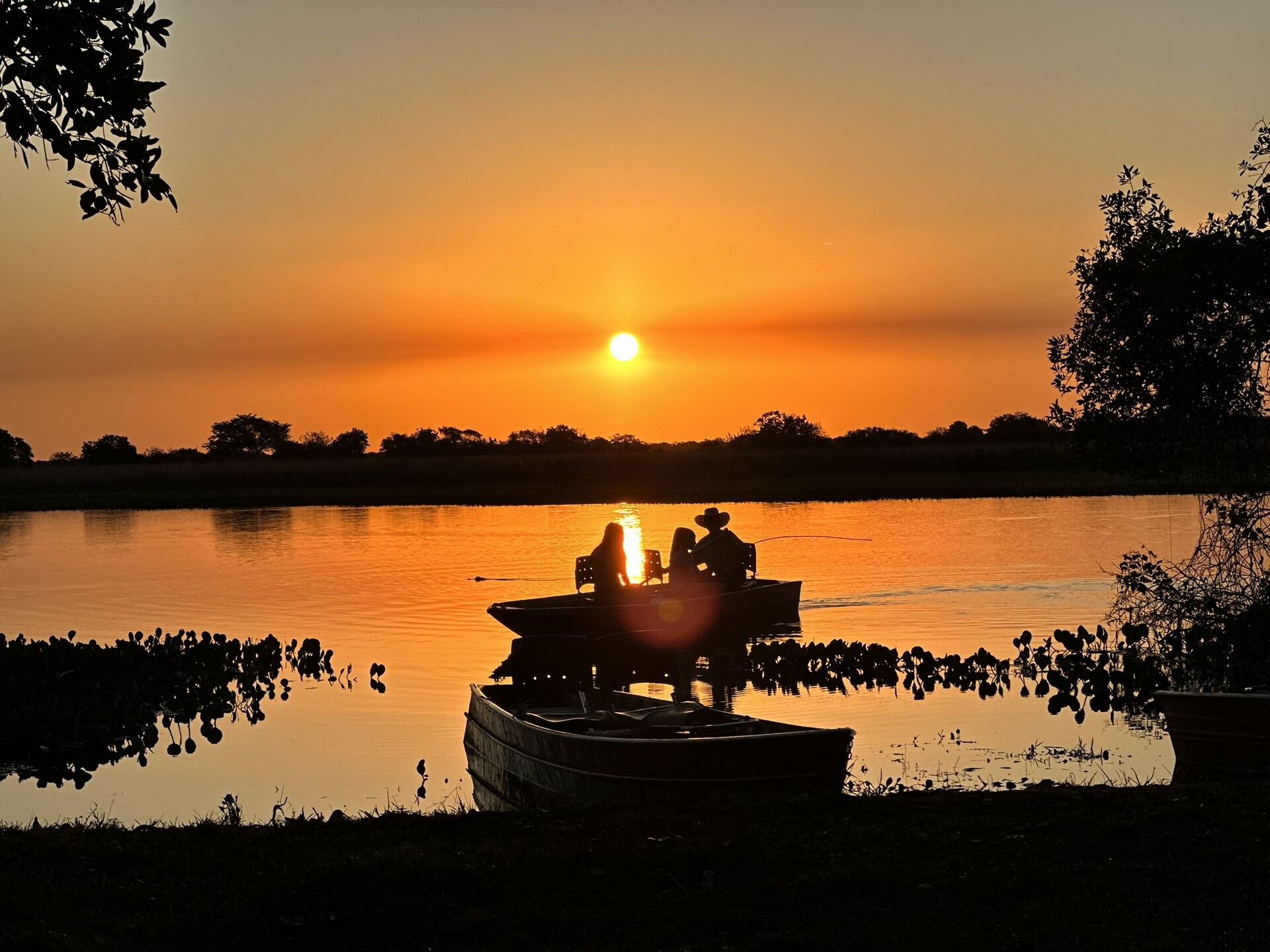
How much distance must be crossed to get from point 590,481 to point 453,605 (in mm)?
74598

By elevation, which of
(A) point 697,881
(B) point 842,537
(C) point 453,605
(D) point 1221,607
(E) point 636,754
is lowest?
(C) point 453,605

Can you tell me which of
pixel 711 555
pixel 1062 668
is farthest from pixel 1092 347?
pixel 711 555

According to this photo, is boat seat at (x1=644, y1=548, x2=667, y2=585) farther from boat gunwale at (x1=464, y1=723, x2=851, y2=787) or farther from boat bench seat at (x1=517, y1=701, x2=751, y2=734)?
boat gunwale at (x1=464, y1=723, x2=851, y2=787)

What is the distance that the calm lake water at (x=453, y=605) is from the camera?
1580cm

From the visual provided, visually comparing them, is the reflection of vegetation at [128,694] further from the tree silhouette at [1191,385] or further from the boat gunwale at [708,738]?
the tree silhouette at [1191,385]

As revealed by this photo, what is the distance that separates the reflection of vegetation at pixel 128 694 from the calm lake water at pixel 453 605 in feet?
1.93

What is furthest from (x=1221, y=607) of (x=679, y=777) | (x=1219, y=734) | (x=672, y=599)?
(x=679, y=777)

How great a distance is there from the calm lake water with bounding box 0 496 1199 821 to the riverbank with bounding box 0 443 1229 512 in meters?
11.8

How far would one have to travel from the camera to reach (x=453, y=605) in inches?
1387

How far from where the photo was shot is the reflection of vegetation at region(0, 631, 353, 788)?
17.3 metres

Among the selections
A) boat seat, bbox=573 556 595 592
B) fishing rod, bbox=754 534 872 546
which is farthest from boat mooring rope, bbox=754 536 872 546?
boat seat, bbox=573 556 595 592

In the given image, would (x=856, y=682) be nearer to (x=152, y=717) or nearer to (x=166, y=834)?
(x=152, y=717)

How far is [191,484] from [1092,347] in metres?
106

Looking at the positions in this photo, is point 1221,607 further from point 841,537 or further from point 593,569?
point 841,537
